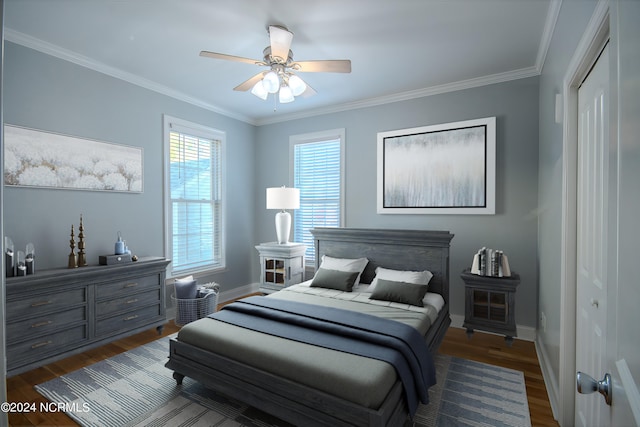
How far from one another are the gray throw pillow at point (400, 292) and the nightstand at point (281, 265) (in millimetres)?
1435

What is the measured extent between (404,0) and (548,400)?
309 centimetres

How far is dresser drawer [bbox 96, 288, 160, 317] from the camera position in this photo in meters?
3.02

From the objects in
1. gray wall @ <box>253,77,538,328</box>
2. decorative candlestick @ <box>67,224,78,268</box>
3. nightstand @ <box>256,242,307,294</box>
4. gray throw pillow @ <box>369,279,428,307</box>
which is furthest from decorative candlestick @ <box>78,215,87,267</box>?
gray wall @ <box>253,77,538,328</box>

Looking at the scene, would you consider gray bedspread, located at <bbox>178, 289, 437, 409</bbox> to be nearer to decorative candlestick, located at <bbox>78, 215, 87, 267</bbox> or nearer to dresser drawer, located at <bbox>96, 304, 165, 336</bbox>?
dresser drawer, located at <bbox>96, 304, 165, 336</bbox>

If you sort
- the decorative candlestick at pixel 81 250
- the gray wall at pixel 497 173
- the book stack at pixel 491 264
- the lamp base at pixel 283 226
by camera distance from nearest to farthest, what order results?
the decorative candlestick at pixel 81 250 < the book stack at pixel 491 264 < the gray wall at pixel 497 173 < the lamp base at pixel 283 226

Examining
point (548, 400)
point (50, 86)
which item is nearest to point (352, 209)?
point (548, 400)

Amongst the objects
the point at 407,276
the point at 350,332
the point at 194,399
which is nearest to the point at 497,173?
the point at 407,276

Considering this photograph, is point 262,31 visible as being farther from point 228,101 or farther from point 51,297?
point 51,297

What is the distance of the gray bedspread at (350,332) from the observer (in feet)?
6.48

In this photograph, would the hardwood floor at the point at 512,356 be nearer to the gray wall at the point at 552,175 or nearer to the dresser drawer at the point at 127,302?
the gray wall at the point at 552,175

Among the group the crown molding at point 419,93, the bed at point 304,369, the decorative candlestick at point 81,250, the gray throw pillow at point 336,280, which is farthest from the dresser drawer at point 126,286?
the crown molding at point 419,93

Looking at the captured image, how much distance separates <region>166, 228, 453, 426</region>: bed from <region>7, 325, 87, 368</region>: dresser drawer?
1096 millimetres

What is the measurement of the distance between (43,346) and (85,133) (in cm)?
202

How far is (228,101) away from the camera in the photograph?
4.34 m
